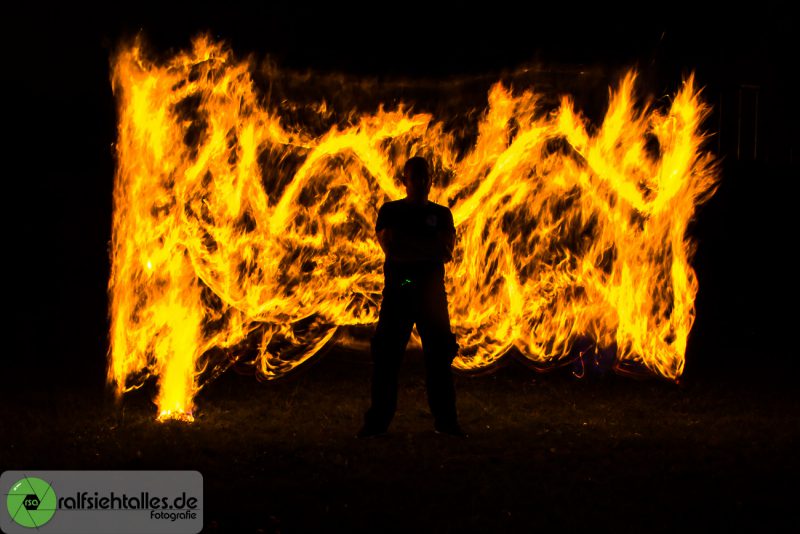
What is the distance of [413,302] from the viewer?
22.1ft

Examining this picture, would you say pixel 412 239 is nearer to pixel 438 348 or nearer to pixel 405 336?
pixel 405 336

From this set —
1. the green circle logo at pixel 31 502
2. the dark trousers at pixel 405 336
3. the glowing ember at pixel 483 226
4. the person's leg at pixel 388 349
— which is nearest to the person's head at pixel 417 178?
the dark trousers at pixel 405 336

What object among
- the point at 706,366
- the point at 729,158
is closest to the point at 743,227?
the point at 729,158

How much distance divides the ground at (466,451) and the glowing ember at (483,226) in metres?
0.54

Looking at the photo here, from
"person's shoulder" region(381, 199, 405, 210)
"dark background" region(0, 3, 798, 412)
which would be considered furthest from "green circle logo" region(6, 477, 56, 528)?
"dark background" region(0, 3, 798, 412)

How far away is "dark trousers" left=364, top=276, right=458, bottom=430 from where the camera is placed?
673cm

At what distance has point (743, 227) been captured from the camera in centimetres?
1349

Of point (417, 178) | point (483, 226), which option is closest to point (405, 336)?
point (417, 178)

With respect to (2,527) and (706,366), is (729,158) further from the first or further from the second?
(2,527)

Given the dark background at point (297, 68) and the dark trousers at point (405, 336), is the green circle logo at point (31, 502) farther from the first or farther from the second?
the dark background at point (297, 68)

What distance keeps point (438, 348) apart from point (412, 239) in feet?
2.56

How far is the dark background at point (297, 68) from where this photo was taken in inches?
419

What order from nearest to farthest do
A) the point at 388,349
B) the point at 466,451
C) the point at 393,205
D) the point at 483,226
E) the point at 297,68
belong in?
1. the point at 466,451
2. the point at 388,349
3. the point at 393,205
4. the point at 483,226
5. the point at 297,68

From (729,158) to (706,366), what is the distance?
193 inches
